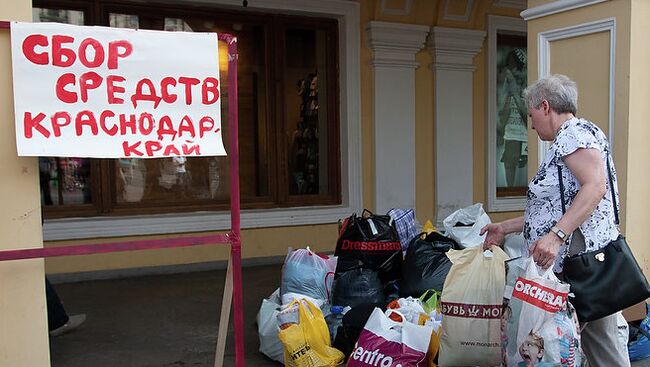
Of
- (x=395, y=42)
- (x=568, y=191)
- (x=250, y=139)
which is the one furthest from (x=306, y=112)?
(x=568, y=191)

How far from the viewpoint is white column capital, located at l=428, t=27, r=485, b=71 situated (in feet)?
23.3

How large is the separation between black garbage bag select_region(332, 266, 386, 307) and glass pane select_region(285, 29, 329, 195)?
2.94m

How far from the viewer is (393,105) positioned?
273 inches

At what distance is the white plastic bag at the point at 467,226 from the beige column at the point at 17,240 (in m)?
2.98

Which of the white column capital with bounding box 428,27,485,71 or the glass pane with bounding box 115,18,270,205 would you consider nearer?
the glass pane with bounding box 115,18,270,205

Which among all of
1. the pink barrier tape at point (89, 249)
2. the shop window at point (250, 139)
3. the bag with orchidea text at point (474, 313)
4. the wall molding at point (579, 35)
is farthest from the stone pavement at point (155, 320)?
the wall molding at point (579, 35)

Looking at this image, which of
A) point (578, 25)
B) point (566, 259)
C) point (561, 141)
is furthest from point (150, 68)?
point (578, 25)

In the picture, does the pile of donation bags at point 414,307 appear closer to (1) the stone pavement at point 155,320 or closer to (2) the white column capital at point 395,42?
(1) the stone pavement at point 155,320

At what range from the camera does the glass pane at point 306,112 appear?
22.3 ft

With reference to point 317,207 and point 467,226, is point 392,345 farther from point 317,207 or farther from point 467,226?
point 317,207

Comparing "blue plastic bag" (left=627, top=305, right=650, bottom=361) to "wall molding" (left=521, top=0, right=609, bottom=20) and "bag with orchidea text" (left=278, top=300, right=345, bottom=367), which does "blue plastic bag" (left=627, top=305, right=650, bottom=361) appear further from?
"wall molding" (left=521, top=0, right=609, bottom=20)

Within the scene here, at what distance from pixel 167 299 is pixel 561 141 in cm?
387

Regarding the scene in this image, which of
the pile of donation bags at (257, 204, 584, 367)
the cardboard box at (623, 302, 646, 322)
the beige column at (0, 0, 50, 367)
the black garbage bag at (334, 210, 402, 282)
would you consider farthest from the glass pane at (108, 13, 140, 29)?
the cardboard box at (623, 302, 646, 322)

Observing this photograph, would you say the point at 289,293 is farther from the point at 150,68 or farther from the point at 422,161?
the point at 422,161
